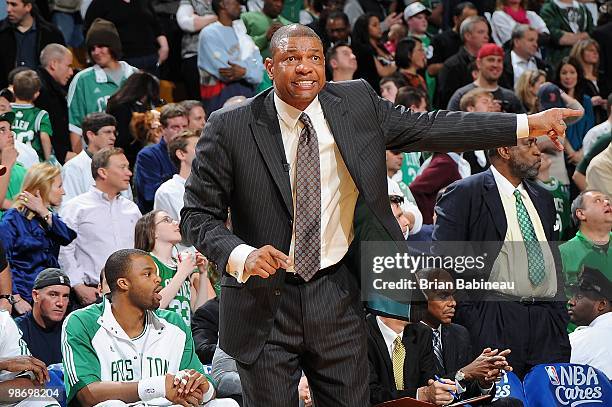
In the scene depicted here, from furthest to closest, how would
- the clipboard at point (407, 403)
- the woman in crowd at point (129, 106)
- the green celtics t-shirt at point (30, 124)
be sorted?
1. the woman in crowd at point (129, 106)
2. the green celtics t-shirt at point (30, 124)
3. the clipboard at point (407, 403)

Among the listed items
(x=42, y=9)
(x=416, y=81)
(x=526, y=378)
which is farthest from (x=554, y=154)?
(x=42, y=9)

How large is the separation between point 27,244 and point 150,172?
1.63m

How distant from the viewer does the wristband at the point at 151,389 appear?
5.39m

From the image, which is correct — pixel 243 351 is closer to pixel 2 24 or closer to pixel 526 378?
pixel 526 378

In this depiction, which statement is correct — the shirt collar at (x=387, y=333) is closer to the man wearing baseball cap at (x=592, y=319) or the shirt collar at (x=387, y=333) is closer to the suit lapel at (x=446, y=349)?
the suit lapel at (x=446, y=349)

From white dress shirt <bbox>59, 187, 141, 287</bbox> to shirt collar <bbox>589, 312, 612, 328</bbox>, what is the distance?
300 cm

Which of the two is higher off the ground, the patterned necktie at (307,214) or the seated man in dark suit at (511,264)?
the patterned necktie at (307,214)

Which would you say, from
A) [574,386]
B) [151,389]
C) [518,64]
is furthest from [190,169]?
[518,64]

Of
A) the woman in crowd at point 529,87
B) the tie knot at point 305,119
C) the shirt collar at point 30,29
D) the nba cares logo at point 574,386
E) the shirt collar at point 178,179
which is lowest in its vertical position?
the nba cares logo at point 574,386

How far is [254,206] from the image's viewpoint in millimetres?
3539

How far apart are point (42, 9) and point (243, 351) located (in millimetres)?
8949

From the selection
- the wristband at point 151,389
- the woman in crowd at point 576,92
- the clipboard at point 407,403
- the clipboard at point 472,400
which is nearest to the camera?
the clipboard at point 407,403

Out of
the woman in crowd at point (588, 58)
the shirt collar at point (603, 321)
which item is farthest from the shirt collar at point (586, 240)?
the woman in crowd at point (588, 58)

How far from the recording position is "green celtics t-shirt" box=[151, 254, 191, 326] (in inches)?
273
